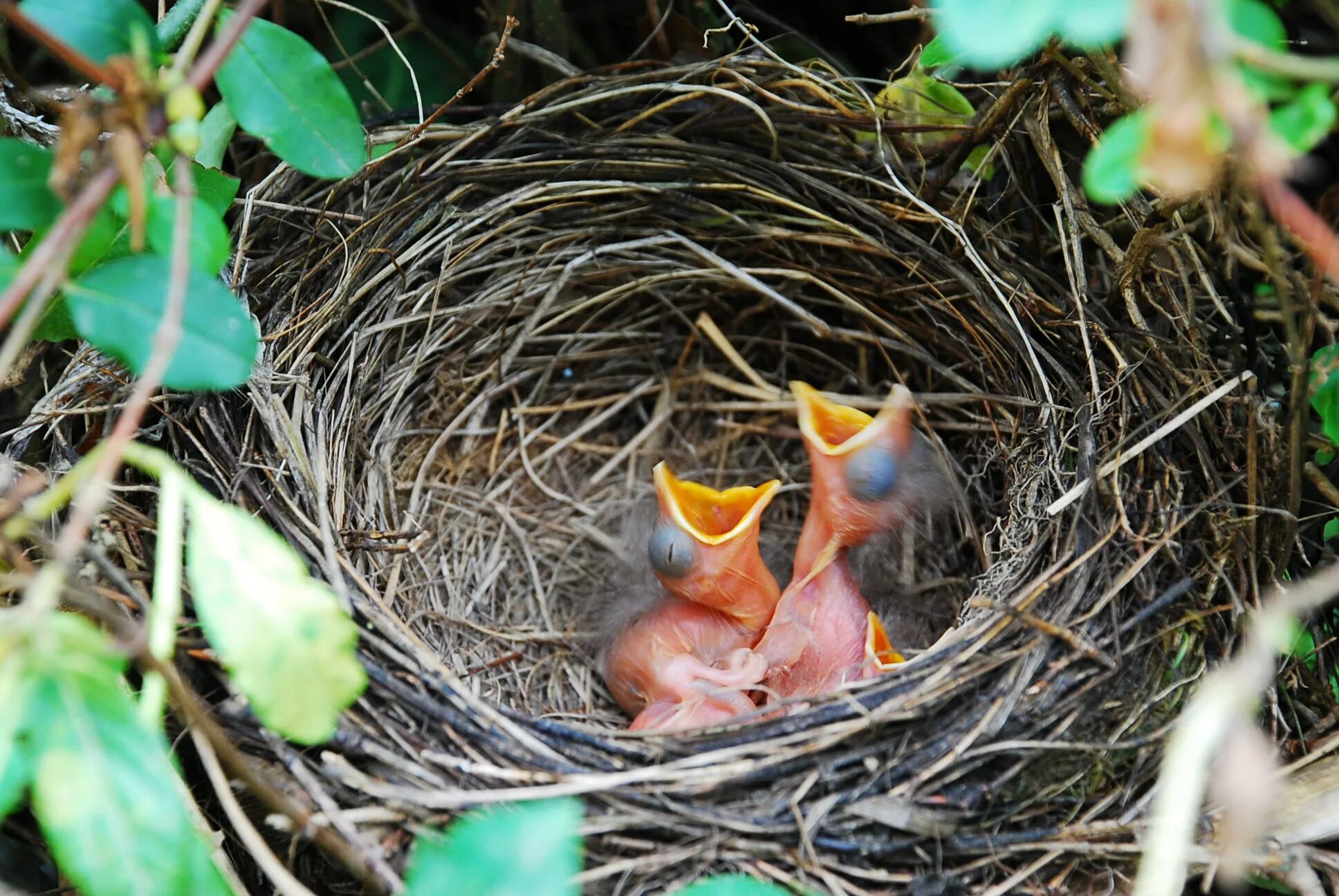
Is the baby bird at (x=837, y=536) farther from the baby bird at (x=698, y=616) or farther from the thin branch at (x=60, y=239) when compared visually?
the thin branch at (x=60, y=239)

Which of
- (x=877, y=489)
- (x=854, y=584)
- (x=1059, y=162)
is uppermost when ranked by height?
(x=1059, y=162)

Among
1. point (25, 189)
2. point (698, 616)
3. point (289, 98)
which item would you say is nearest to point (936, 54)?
point (289, 98)

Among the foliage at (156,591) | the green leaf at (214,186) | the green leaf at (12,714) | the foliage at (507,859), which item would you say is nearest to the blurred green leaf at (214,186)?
the green leaf at (214,186)

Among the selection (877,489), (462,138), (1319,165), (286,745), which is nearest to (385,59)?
(462,138)

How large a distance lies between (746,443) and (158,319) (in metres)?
1.36

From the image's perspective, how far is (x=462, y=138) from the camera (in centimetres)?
179

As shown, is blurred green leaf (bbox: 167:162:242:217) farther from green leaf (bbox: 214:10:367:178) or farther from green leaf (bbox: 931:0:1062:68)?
green leaf (bbox: 931:0:1062:68)

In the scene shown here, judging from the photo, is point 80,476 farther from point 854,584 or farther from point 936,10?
point 854,584

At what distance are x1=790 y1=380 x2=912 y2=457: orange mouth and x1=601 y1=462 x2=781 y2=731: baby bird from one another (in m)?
0.11

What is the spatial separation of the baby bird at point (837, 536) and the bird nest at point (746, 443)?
12cm

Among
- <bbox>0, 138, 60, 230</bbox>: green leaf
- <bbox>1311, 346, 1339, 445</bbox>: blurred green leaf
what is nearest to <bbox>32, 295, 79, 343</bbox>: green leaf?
<bbox>0, 138, 60, 230</bbox>: green leaf

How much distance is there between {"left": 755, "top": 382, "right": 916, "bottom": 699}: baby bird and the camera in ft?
5.49

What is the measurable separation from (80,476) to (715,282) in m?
1.34

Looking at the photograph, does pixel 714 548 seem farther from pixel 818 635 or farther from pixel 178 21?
pixel 178 21
